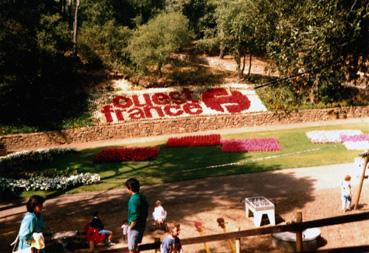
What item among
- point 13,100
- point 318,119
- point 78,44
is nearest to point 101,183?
point 13,100

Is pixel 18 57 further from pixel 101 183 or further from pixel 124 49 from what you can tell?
pixel 101 183

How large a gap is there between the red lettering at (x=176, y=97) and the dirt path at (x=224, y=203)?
17.9 m

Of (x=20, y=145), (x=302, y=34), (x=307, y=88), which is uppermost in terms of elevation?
(x=302, y=34)

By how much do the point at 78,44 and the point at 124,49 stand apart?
5.35 metres

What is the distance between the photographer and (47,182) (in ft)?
82.8

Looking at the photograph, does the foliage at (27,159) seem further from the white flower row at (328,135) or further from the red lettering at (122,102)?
the white flower row at (328,135)

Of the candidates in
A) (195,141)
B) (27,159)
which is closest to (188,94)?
(195,141)

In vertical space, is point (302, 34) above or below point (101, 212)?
above

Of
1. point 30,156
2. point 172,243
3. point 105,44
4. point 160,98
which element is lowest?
point 30,156

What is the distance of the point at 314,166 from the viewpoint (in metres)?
25.4

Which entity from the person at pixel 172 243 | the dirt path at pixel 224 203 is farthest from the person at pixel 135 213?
the dirt path at pixel 224 203

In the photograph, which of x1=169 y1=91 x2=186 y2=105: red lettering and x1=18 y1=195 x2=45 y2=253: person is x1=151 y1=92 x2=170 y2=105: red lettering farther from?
x1=18 y1=195 x2=45 y2=253: person

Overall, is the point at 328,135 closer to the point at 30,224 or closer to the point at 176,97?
the point at 176,97

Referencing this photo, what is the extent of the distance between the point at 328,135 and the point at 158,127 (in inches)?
571
